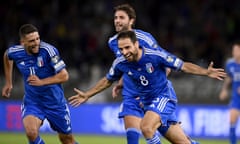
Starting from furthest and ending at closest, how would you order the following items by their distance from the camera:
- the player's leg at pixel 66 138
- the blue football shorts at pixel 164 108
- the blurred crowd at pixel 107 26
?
the blurred crowd at pixel 107 26 < the player's leg at pixel 66 138 < the blue football shorts at pixel 164 108

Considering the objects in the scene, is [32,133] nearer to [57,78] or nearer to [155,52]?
[57,78]

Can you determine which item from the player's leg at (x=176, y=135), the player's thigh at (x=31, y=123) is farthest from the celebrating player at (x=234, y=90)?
the player's thigh at (x=31, y=123)

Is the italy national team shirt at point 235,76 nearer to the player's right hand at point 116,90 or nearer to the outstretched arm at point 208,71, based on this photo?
the player's right hand at point 116,90

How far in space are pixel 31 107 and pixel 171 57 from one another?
89.1 inches

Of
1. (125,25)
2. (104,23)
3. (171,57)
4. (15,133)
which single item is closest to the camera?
(171,57)

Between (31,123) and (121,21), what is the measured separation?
1.89 metres

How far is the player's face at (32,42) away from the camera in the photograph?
9.99 m

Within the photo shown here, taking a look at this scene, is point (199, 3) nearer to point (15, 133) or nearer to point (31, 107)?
→ point (15, 133)

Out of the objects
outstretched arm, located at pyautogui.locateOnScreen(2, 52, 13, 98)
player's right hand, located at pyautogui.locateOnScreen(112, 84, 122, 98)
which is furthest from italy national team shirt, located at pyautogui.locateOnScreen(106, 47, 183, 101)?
outstretched arm, located at pyautogui.locateOnScreen(2, 52, 13, 98)

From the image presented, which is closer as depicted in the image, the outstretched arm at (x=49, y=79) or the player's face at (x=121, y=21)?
the outstretched arm at (x=49, y=79)

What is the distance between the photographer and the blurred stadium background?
1766 centimetres

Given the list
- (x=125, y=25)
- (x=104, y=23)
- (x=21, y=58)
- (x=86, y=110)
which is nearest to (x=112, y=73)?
(x=125, y=25)

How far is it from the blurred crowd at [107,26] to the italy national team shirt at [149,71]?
861 cm

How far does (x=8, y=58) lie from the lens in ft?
35.4
